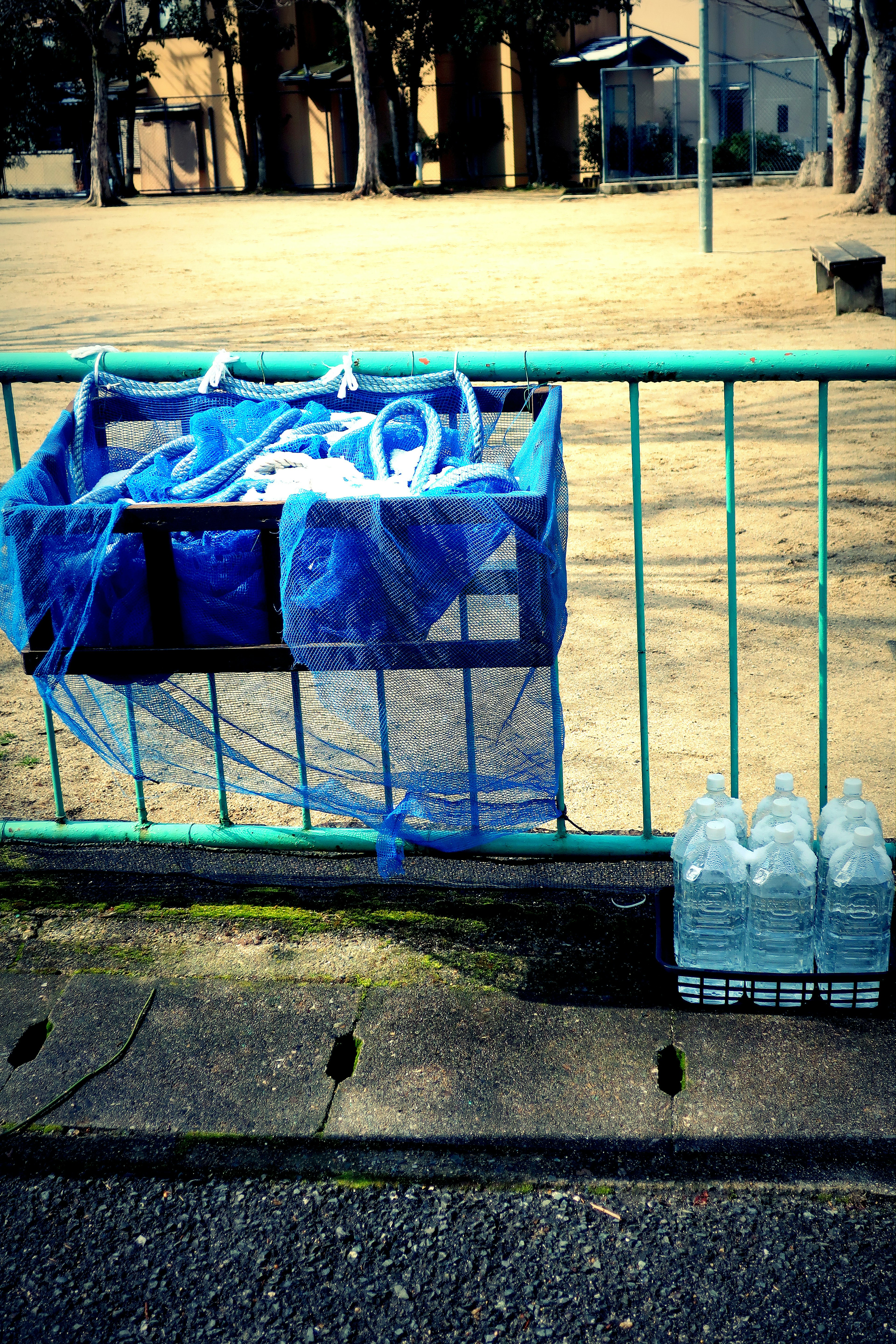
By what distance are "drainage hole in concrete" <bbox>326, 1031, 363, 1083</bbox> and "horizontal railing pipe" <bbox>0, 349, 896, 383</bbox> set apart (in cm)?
155

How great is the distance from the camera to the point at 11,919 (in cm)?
323

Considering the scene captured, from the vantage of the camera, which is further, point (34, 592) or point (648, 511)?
point (648, 511)

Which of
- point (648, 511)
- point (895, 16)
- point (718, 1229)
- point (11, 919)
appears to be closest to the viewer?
point (718, 1229)

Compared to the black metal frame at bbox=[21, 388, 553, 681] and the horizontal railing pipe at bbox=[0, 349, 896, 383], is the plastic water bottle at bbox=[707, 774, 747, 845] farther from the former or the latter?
the horizontal railing pipe at bbox=[0, 349, 896, 383]

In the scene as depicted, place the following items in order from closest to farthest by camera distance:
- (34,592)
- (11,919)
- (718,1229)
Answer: (718,1229), (34,592), (11,919)

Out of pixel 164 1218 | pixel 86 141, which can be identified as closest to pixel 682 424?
pixel 164 1218

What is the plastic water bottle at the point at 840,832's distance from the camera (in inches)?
112

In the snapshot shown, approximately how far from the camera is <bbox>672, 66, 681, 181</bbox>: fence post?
3078 cm

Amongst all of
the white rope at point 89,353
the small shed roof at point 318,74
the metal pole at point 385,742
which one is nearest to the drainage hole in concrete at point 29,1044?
the metal pole at point 385,742

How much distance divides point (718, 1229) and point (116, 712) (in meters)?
1.71

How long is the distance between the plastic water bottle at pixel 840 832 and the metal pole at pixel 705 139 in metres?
17.3

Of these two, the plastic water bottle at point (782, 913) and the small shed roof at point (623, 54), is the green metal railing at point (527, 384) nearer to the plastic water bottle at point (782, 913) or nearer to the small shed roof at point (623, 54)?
the plastic water bottle at point (782, 913)

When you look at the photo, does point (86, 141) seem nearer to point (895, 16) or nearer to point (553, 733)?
point (895, 16)

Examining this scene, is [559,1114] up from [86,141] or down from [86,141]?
down
